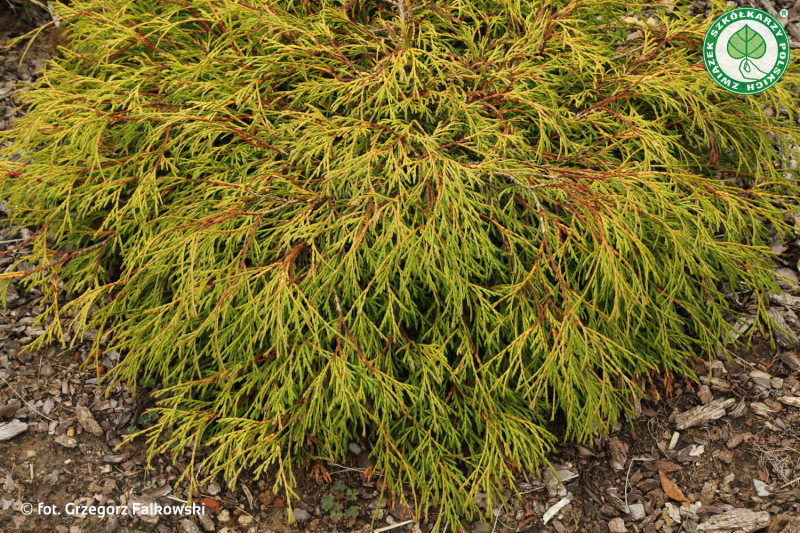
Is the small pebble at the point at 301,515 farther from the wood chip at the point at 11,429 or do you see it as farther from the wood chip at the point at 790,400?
the wood chip at the point at 790,400

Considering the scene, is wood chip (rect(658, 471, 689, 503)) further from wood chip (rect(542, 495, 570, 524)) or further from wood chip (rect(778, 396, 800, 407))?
wood chip (rect(778, 396, 800, 407))

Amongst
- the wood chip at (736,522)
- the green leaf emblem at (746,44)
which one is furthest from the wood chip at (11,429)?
the green leaf emblem at (746,44)

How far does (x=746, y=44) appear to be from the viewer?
2.71 metres

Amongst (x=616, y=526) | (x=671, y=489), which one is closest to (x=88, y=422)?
(x=616, y=526)

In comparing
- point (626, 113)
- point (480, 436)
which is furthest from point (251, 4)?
point (480, 436)

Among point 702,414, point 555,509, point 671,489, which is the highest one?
point 702,414

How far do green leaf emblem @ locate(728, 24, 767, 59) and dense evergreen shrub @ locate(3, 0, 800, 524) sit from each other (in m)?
0.16

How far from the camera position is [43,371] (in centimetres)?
273

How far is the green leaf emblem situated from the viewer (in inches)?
106

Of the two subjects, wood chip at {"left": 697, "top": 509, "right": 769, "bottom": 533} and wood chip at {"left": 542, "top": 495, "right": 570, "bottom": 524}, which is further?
wood chip at {"left": 542, "top": 495, "right": 570, "bottom": 524}

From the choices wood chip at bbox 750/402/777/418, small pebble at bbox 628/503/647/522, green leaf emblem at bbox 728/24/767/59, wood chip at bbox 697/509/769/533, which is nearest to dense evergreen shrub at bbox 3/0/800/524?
green leaf emblem at bbox 728/24/767/59

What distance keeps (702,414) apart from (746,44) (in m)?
1.70

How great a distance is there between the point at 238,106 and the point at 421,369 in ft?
4.55

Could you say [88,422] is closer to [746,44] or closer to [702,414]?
[702,414]
